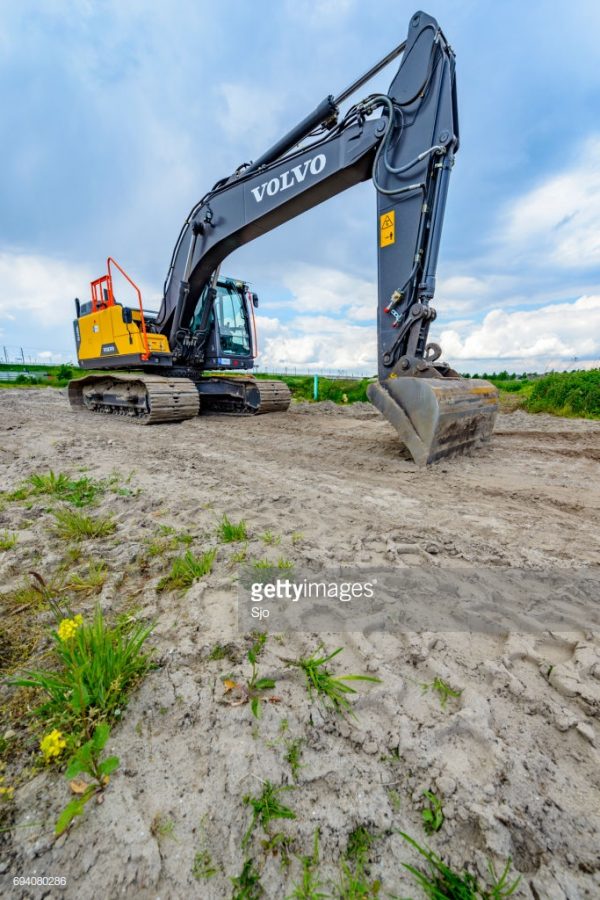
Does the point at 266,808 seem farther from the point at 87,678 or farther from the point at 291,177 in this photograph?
the point at 291,177

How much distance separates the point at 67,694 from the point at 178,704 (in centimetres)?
35

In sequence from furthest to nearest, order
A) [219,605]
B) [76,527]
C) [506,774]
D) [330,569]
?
[76,527]
[330,569]
[219,605]
[506,774]

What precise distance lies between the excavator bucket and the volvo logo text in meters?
3.22

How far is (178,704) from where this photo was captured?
4.27 ft

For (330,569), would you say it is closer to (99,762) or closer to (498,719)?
(498,719)

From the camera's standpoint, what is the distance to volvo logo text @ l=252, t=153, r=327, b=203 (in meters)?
5.36

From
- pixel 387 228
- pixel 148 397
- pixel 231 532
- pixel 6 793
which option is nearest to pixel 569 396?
pixel 387 228

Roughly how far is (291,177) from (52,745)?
6622mm

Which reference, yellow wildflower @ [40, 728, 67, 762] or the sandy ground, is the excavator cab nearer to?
the sandy ground

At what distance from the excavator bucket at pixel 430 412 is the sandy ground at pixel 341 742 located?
5.11 ft

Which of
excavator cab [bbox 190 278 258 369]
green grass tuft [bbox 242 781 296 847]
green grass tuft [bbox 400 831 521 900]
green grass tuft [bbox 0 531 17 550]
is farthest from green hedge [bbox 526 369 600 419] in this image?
green grass tuft [bbox 0 531 17 550]

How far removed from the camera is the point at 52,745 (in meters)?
1.09

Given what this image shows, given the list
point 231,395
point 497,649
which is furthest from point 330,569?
point 231,395

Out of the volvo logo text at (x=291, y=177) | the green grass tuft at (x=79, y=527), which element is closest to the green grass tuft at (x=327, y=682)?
the green grass tuft at (x=79, y=527)
